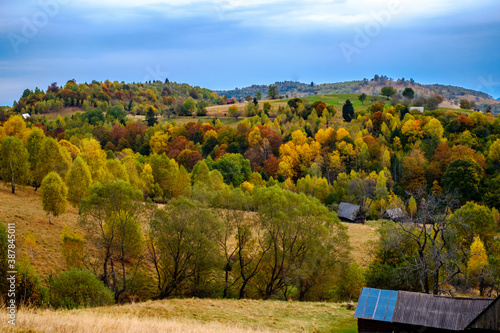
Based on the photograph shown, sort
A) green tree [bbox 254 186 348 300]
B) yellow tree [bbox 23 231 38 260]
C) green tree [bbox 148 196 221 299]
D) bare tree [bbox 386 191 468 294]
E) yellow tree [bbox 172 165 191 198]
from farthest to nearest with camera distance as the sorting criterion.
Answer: yellow tree [bbox 172 165 191 198] → green tree [bbox 254 186 348 300] → yellow tree [bbox 23 231 38 260] → green tree [bbox 148 196 221 299] → bare tree [bbox 386 191 468 294]

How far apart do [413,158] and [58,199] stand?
72078 mm

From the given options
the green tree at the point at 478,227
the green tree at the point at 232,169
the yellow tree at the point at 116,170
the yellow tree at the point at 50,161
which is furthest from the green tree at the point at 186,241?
the green tree at the point at 232,169

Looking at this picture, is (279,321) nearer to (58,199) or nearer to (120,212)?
(120,212)

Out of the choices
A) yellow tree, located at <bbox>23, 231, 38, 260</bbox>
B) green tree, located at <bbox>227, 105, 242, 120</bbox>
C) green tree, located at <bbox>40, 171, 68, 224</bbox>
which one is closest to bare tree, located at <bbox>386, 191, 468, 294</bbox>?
yellow tree, located at <bbox>23, 231, 38, 260</bbox>

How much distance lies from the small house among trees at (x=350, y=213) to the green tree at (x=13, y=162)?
50.0 meters

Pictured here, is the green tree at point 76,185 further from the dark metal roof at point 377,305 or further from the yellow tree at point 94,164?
the dark metal roof at point 377,305

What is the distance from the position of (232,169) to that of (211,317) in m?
67.5

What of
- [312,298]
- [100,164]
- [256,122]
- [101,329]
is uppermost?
[256,122]

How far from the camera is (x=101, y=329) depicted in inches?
609

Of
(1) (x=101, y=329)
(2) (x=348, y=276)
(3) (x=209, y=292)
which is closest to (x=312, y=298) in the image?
(2) (x=348, y=276)

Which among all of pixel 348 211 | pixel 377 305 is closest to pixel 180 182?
pixel 348 211

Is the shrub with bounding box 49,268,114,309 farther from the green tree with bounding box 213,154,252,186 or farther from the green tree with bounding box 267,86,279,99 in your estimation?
the green tree with bounding box 267,86,279,99

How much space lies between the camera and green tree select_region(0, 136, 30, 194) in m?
51.7

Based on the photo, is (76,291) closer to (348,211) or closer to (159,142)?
(348,211)
